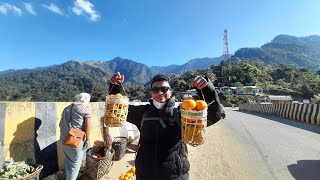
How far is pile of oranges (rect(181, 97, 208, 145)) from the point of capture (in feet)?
8.50

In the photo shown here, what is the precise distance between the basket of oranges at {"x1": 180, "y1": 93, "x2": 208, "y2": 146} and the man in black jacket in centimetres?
34

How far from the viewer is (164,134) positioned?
2963 mm

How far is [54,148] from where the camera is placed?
18.8ft

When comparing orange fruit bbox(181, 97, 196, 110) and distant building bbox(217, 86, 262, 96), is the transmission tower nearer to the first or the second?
distant building bbox(217, 86, 262, 96)

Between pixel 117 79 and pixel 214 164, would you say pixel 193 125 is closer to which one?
pixel 117 79

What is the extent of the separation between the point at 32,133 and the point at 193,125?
3905 millimetres

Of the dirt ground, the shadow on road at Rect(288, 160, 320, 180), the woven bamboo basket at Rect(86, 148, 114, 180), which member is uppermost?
the woven bamboo basket at Rect(86, 148, 114, 180)

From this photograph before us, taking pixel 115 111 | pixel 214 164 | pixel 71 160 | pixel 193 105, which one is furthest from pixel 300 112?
pixel 115 111

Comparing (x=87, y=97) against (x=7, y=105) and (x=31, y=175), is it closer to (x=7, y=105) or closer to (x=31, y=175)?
(x=7, y=105)

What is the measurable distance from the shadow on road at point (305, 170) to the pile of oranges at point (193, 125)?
178 inches

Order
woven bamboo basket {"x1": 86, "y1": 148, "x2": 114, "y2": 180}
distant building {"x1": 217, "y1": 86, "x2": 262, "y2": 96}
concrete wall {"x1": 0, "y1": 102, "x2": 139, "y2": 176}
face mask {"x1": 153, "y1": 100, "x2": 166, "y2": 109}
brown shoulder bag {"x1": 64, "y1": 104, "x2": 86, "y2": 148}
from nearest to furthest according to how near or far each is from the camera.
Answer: face mask {"x1": 153, "y1": 100, "x2": 166, "y2": 109}
concrete wall {"x1": 0, "y1": 102, "x2": 139, "y2": 176}
brown shoulder bag {"x1": 64, "y1": 104, "x2": 86, "y2": 148}
woven bamboo basket {"x1": 86, "y1": 148, "x2": 114, "y2": 180}
distant building {"x1": 217, "y1": 86, "x2": 262, "y2": 96}

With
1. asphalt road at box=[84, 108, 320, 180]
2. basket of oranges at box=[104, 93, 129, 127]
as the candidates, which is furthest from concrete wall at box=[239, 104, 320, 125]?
basket of oranges at box=[104, 93, 129, 127]

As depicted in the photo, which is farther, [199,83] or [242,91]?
[242,91]

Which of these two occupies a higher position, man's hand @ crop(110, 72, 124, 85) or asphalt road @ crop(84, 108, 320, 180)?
man's hand @ crop(110, 72, 124, 85)
